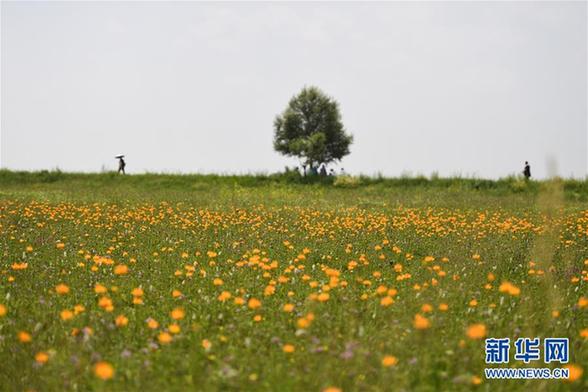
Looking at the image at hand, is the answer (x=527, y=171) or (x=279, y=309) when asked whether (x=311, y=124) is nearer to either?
(x=527, y=171)

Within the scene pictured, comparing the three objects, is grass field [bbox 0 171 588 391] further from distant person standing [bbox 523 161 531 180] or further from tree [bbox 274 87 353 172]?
tree [bbox 274 87 353 172]

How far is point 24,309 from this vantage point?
5664mm

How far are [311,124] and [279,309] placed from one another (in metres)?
45.9

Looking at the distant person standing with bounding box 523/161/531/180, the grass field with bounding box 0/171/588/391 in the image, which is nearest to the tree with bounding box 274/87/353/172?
the distant person standing with bounding box 523/161/531/180

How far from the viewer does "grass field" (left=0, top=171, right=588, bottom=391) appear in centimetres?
403

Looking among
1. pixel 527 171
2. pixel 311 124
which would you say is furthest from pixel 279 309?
pixel 311 124

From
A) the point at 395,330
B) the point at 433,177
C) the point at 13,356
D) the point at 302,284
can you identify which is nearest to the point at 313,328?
the point at 395,330

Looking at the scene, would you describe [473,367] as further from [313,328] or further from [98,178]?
[98,178]

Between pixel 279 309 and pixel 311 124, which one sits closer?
pixel 279 309

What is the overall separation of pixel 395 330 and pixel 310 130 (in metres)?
46.4

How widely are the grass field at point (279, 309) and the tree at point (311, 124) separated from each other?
38980 millimetres

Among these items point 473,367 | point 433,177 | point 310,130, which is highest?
point 310,130

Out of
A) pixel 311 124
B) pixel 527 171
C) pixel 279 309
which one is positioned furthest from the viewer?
pixel 311 124

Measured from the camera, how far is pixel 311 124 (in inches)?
1996
